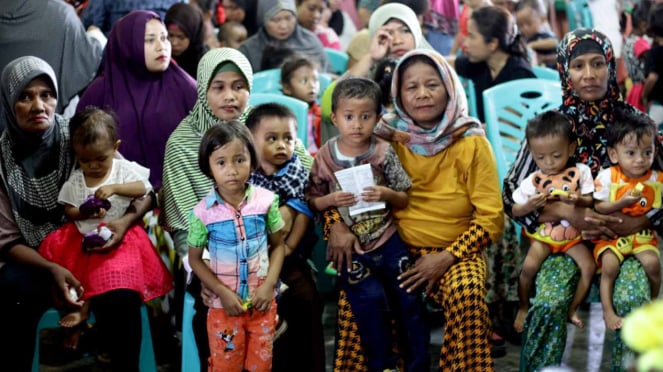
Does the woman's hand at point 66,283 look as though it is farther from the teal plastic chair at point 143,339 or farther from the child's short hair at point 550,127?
the child's short hair at point 550,127

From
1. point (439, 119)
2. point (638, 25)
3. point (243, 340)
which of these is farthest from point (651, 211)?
point (638, 25)

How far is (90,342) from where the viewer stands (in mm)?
4285

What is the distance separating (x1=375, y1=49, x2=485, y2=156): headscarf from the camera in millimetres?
3498

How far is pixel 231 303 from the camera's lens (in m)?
3.18

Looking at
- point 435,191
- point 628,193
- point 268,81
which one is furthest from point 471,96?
point 628,193

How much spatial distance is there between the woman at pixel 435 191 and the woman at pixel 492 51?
1748mm

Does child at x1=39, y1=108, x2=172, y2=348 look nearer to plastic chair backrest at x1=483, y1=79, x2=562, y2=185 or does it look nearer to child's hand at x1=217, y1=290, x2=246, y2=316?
child's hand at x1=217, y1=290, x2=246, y2=316

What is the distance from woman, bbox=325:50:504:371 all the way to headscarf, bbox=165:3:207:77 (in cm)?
198

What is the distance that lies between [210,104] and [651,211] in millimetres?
1760

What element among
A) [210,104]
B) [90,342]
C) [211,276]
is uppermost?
[210,104]

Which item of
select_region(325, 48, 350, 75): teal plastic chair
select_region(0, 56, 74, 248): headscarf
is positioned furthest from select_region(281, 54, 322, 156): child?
select_region(0, 56, 74, 248): headscarf

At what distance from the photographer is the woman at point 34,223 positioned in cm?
344

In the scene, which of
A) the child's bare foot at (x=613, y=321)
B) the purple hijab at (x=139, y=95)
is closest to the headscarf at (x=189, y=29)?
the purple hijab at (x=139, y=95)

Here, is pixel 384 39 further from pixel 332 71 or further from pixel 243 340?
pixel 243 340
